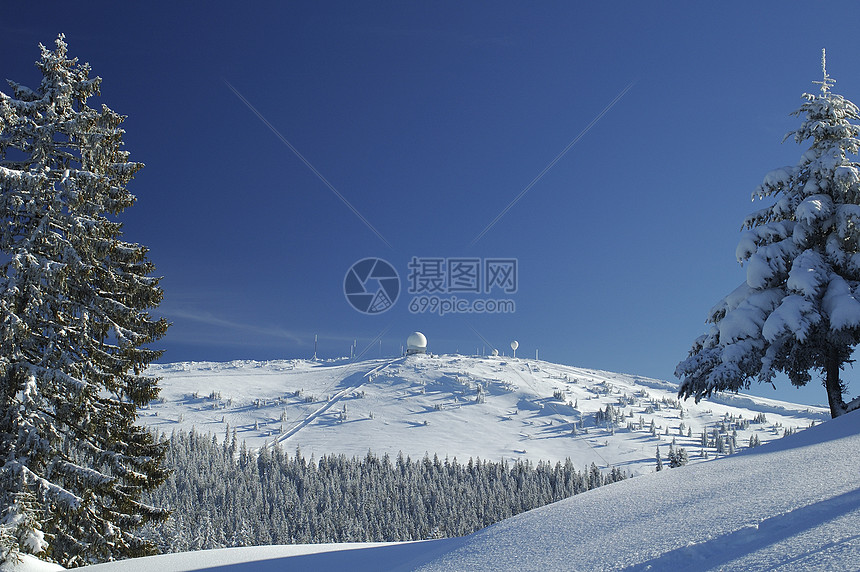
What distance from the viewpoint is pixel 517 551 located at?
5496 millimetres

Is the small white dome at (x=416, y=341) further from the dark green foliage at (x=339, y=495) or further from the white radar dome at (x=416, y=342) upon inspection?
the dark green foliage at (x=339, y=495)

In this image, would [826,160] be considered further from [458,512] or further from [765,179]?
[458,512]

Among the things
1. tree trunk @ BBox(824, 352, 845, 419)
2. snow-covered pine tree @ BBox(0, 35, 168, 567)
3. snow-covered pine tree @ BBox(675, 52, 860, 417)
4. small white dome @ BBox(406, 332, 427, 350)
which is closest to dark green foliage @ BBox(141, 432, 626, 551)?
small white dome @ BBox(406, 332, 427, 350)

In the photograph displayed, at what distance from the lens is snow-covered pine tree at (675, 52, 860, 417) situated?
1241cm

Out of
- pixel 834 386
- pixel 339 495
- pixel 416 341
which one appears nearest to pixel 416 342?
pixel 416 341

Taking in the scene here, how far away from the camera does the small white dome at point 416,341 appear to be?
584 feet

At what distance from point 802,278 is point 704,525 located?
34.1ft

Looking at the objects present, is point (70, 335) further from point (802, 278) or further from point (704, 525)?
point (802, 278)

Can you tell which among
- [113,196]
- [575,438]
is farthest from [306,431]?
[113,196]

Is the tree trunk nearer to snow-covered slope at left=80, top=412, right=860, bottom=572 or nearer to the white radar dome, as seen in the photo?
snow-covered slope at left=80, top=412, right=860, bottom=572

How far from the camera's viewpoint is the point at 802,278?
1245 centimetres

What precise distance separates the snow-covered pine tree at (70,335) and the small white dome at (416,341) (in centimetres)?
16283

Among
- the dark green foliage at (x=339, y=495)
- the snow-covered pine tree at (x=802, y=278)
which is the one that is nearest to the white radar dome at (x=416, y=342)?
the dark green foliage at (x=339, y=495)

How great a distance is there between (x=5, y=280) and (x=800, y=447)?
48.7 ft
